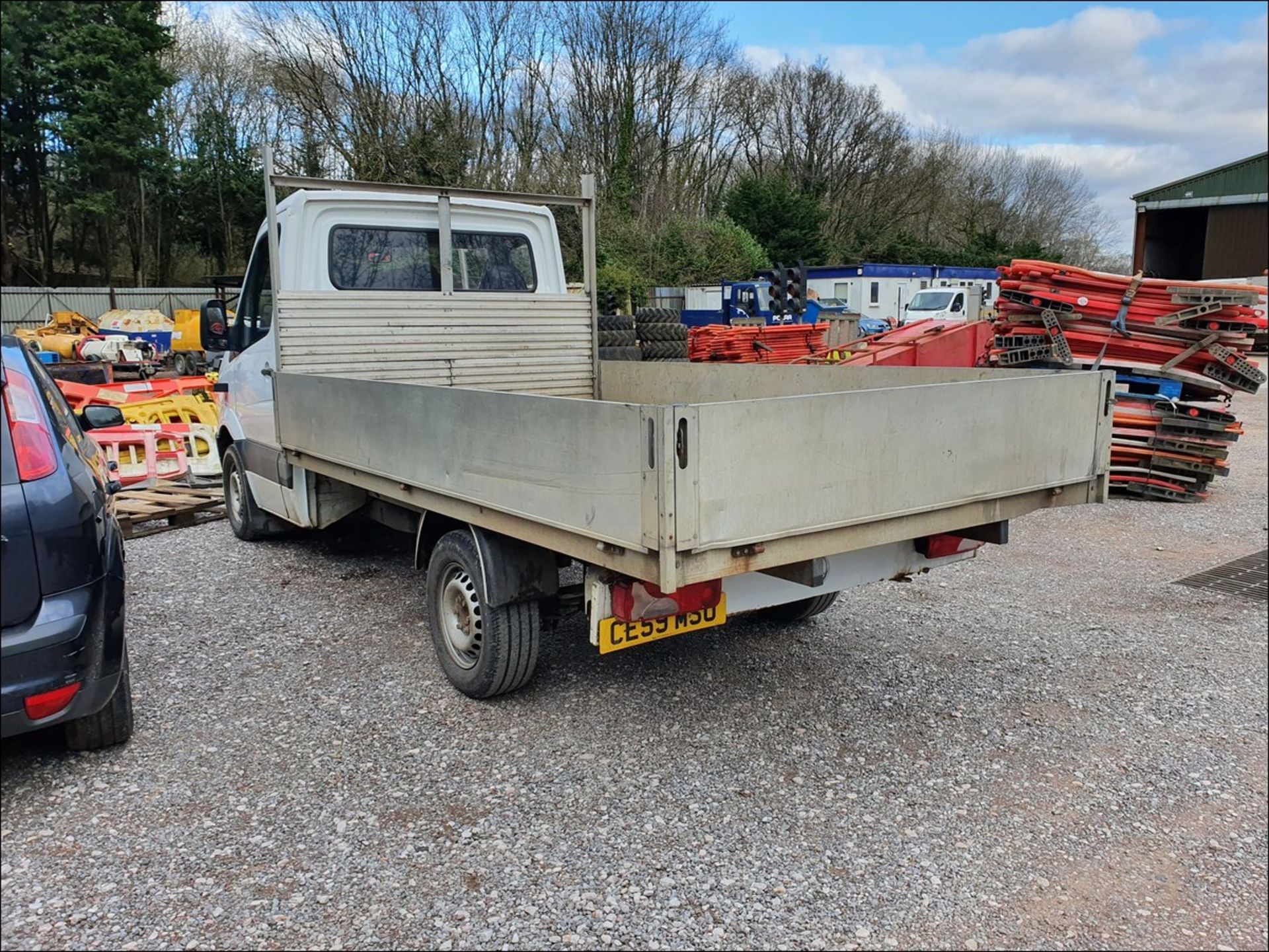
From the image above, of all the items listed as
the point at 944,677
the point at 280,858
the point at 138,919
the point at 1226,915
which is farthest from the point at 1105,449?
the point at 138,919

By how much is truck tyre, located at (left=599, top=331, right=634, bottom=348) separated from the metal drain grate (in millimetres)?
9644

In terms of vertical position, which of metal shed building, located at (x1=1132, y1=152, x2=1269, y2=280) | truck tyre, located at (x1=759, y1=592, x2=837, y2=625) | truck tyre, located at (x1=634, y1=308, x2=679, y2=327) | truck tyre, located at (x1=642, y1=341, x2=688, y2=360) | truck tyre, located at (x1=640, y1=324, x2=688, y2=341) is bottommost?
A: truck tyre, located at (x1=759, y1=592, x2=837, y2=625)

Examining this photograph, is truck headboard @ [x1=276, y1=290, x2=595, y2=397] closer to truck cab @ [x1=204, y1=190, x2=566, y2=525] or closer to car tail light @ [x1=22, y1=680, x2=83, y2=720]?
truck cab @ [x1=204, y1=190, x2=566, y2=525]

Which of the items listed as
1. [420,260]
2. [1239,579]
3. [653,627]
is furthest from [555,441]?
[1239,579]

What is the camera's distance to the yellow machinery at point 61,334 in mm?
20625

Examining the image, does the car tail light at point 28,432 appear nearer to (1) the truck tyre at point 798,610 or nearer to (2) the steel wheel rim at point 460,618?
(2) the steel wheel rim at point 460,618

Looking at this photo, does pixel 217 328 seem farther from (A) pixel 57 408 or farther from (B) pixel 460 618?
(B) pixel 460 618

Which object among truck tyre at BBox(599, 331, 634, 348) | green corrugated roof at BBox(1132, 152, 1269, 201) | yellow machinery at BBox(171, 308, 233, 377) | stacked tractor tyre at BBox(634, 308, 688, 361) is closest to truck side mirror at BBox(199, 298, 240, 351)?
truck tyre at BBox(599, 331, 634, 348)

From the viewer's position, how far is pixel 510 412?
3461 millimetres

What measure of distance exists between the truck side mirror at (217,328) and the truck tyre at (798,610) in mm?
4346

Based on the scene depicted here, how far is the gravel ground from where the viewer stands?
268 centimetres

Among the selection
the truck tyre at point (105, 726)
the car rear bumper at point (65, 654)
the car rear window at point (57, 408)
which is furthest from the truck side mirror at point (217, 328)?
the car rear bumper at point (65, 654)

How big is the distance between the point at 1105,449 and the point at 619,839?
277cm

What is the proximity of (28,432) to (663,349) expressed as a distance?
13.1m
